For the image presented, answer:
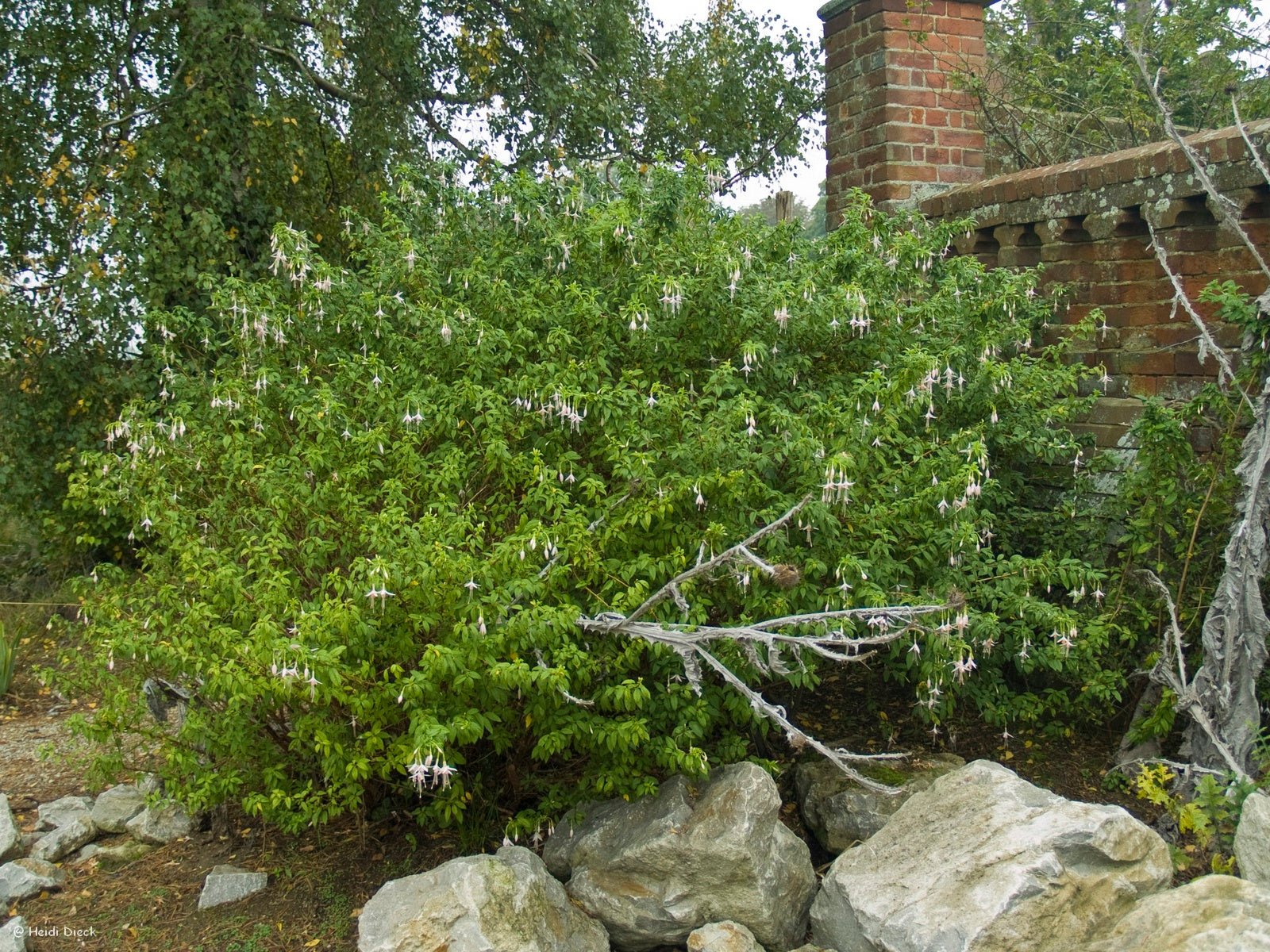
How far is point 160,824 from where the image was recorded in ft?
15.7

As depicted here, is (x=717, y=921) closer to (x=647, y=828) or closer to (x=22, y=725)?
(x=647, y=828)

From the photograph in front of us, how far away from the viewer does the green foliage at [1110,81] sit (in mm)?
7562

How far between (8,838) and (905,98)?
19.2 feet

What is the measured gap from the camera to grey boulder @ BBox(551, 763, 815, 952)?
374 cm

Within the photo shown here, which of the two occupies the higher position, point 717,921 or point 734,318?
point 734,318

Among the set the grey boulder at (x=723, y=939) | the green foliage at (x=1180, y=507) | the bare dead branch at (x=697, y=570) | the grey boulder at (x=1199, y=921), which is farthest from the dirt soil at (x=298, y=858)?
the grey boulder at (x=1199, y=921)

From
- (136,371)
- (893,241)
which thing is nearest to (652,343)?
(893,241)

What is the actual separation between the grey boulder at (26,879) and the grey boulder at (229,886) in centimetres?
62

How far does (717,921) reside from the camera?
147 inches

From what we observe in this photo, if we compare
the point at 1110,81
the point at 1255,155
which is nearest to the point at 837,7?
the point at 1110,81

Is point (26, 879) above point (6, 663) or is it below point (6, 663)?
below

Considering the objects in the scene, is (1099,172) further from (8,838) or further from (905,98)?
(8,838)

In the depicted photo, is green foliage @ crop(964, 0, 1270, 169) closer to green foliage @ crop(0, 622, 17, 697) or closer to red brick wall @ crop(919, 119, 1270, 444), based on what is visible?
red brick wall @ crop(919, 119, 1270, 444)

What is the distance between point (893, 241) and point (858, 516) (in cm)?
170
